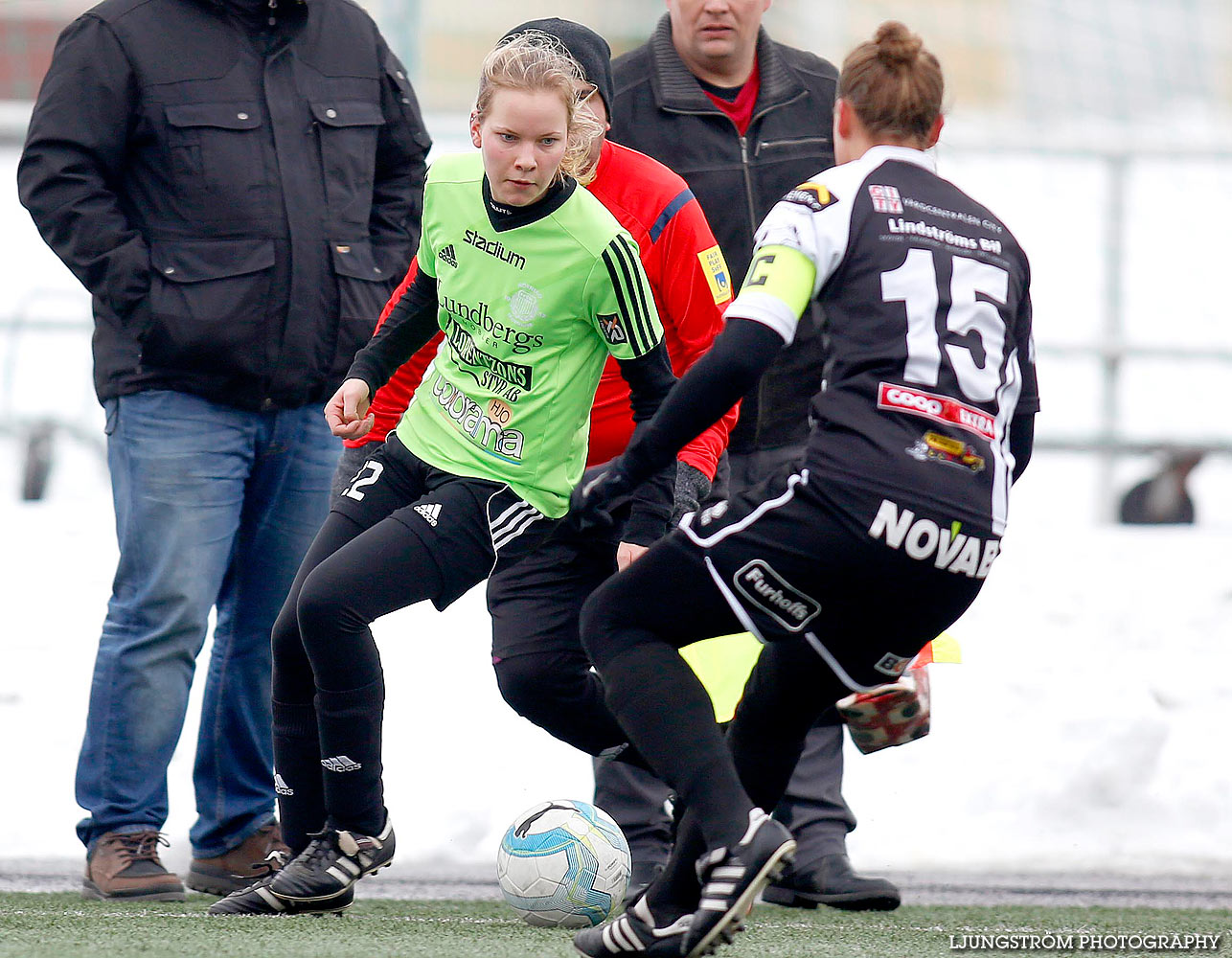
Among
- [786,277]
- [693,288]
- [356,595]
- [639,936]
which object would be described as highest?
[786,277]

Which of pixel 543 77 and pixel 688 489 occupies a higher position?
pixel 543 77

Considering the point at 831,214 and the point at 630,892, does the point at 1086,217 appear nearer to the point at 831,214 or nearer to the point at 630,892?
the point at 630,892

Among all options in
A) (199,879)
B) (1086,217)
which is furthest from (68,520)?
(1086,217)

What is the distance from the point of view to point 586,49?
390 cm

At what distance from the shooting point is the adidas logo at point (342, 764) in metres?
3.69

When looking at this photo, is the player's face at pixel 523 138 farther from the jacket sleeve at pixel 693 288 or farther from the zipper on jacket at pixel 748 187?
the zipper on jacket at pixel 748 187

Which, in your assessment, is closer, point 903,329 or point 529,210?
point 903,329

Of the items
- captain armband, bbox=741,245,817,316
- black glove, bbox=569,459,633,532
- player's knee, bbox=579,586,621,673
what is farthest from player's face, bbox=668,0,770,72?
player's knee, bbox=579,586,621,673

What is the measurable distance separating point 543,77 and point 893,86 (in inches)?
28.9

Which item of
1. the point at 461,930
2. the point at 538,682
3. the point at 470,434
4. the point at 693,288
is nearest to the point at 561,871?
the point at 461,930

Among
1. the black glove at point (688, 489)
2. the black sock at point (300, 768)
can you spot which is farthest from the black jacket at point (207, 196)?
the black glove at point (688, 489)

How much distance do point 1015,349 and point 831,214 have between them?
455mm

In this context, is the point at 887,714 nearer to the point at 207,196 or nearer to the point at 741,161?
the point at 741,161

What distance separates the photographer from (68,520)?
689 cm
